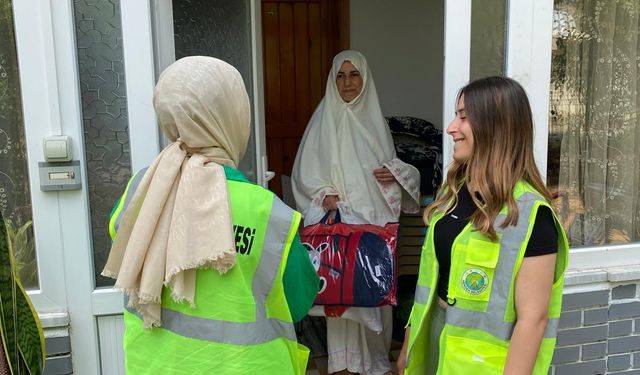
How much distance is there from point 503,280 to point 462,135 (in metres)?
0.40

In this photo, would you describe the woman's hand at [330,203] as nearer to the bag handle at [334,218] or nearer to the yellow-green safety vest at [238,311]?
the bag handle at [334,218]

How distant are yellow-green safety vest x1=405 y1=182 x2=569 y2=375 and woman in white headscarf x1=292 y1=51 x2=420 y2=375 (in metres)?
1.26

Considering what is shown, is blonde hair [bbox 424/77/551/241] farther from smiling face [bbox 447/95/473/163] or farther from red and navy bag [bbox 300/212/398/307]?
red and navy bag [bbox 300/212/398/307]

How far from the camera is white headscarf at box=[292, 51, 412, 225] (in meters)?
2.75

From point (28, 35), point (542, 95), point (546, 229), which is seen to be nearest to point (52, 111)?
point (28, 35)

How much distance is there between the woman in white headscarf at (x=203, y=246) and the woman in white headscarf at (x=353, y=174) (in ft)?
4.64

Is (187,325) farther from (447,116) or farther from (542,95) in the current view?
(542,95)

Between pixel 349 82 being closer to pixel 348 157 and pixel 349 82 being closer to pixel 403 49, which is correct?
pixel 348 157

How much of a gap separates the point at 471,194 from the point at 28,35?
1.55 meters

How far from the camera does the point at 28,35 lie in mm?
1865

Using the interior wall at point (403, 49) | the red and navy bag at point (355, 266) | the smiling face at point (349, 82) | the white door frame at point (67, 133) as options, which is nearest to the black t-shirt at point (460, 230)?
the red and navy bag at point (355, 266)

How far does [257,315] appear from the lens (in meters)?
1.29

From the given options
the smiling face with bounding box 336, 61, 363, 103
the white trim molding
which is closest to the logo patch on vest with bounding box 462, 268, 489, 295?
the white trim molding

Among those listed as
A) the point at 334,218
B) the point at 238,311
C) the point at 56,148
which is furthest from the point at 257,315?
the point at 334,218
